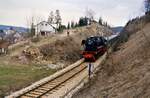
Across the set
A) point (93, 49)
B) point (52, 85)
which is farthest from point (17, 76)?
point (93, 49)

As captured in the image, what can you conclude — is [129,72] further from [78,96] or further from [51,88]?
[51,88]

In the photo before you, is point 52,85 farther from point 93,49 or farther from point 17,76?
point 93,49

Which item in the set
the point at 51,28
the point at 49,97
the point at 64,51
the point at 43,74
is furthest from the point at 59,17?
the point at 49,97

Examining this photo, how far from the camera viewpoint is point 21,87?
82.4 ft

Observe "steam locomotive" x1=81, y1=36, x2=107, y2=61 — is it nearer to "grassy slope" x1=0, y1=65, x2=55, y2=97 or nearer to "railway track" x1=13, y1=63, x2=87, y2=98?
"railway track" x1=13, y1=63, x2=87, y2=98

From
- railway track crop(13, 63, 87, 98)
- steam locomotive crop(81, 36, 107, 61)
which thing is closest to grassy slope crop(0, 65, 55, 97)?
railway track crop(13, 63, 87, 98)

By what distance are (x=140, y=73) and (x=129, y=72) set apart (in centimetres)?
157

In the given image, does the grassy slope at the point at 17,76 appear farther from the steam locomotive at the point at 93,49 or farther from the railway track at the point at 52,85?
A: the steam locomotive at the point at 93,49

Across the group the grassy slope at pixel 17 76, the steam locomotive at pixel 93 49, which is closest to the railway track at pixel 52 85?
the grassy slope at pixel 17 76

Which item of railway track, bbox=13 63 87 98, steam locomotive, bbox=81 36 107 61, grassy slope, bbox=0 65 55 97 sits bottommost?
railway track, bbox=13 63 87 98

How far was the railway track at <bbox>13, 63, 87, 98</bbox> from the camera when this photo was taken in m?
22.7

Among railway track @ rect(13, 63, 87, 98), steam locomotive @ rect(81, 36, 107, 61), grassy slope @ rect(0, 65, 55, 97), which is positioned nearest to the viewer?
railway track @ rect(13, 63, 87, 98)

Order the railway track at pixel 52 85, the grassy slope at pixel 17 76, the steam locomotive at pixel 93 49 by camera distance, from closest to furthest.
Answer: the railway track at pixel 52 85
the grassy slope at pixel 17 76
the steam locomotive at pixel 93 49

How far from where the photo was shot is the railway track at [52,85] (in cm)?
2272
